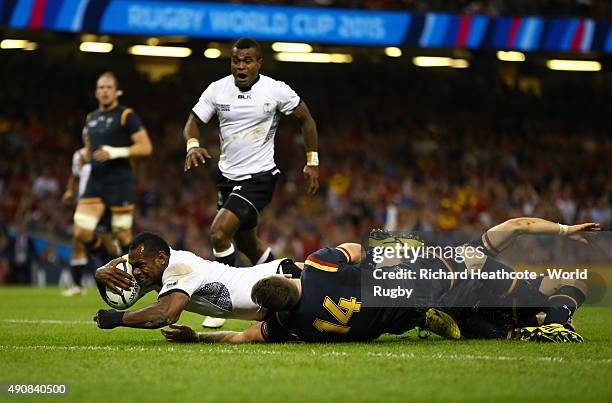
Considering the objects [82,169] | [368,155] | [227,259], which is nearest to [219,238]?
[227,259]

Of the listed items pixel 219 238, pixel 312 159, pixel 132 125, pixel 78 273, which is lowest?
pixel 78 273

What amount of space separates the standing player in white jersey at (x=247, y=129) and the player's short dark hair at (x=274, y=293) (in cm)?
270

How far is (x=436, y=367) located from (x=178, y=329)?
2305 millimetres

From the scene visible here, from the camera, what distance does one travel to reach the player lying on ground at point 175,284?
718 cm

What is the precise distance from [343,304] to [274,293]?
1.91 ft

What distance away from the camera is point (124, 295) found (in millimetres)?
7516

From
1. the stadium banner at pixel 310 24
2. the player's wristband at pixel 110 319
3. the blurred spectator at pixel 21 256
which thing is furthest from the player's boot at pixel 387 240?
the stadium banner at pixel 310 24

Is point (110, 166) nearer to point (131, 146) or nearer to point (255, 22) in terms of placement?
point (131, 146)

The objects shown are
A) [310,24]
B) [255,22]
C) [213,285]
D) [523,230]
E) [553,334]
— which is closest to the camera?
[213,285]

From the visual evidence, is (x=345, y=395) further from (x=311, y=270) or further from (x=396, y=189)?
(x=396, y=189)

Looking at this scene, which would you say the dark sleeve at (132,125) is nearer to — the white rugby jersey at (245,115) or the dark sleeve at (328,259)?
the white rugby jersey at (245,115)

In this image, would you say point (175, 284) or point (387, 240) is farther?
point (387, 240)

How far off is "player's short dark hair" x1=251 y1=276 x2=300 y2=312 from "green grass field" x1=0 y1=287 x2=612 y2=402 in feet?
1.09

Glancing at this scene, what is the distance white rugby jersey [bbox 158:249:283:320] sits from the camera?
24.0 feet
